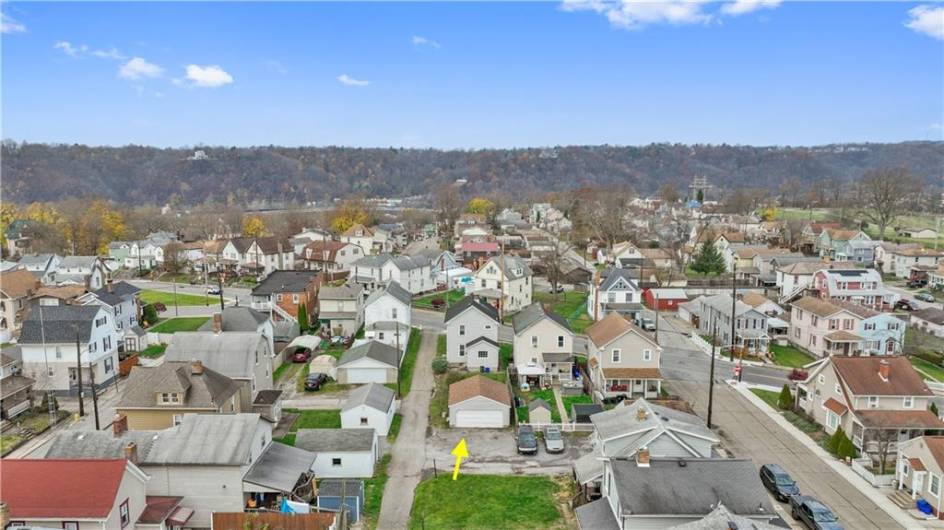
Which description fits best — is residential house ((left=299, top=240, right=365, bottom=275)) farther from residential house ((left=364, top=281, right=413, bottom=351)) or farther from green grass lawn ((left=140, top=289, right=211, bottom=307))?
residential house ((left=364, top=281, right=413, bottom=351))

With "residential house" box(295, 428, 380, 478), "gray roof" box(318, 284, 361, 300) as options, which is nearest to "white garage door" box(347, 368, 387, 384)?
"residential house" box(295, 428, 380, 478)

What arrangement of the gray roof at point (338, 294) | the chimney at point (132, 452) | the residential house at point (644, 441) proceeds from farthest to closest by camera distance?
the gray roof at point (338, 294) < the residential house at point (644, 441) < the chimney at point (132, 452)

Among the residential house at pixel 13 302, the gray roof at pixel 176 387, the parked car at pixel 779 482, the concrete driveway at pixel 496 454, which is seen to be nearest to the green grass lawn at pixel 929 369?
the parked car at pixel 779 482

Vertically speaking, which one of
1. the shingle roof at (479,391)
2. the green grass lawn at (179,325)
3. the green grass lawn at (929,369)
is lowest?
the green grass lawn at (929,369)

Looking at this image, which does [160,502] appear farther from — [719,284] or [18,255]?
[18,255]

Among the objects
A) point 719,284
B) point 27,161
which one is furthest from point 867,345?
point 27,161

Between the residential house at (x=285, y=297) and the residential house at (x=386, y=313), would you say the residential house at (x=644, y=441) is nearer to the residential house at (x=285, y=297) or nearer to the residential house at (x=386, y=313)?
the residential house at (x=386, y=313)
